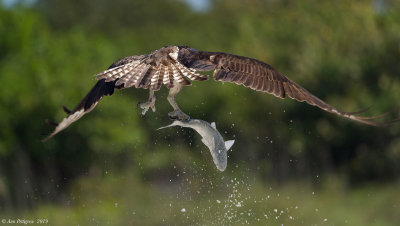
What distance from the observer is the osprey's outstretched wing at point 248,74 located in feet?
37.8

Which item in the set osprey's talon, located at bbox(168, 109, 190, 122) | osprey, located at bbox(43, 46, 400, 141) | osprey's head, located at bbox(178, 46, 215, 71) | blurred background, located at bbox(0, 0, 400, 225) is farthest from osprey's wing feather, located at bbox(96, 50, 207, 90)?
blurred background, located at bbox(0, 0, 400, 225)

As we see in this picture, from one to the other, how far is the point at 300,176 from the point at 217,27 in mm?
32790

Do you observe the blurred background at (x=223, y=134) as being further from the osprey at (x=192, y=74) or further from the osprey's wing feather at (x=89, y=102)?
the osprey at (x=192, y=74)

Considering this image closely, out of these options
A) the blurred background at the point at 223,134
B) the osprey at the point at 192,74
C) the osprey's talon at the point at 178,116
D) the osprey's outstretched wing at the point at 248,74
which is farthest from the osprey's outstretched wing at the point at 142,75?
the blurred background at the point at 223,134

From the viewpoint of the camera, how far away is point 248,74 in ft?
38.6

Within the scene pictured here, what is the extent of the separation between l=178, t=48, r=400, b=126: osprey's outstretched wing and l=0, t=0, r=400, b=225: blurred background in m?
20.8

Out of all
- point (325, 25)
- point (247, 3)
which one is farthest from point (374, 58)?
point (247, 3)

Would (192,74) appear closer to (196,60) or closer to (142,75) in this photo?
(196,60)

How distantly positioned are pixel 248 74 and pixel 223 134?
28.4 m

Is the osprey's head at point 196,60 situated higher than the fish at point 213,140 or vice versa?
the osprey's head at point 196,60

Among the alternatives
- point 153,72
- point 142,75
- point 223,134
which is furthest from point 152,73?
point 223,134

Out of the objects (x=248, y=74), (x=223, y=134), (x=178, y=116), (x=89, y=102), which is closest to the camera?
(x=248, y=74)

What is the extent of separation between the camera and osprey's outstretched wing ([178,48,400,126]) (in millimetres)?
11531

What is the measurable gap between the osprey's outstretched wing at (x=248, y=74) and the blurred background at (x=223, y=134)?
68.2 feet
